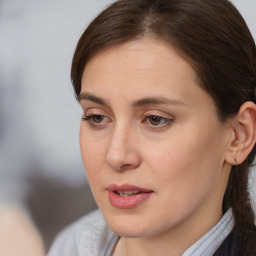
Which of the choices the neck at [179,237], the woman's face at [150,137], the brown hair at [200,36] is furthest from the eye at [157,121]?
the neck at [179,237]

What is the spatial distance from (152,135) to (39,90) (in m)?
0.95

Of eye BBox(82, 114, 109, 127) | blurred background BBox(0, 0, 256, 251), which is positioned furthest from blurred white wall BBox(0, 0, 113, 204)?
eye BBox(82, 114, 109, 127)

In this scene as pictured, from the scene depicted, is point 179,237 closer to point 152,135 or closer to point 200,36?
point 152,135

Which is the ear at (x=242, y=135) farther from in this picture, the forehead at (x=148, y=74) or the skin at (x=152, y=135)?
the forehead at (x=148, y=74)

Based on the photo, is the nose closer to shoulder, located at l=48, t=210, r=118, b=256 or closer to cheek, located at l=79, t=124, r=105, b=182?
cheek, located at l=79, t=124, r=105, b=182

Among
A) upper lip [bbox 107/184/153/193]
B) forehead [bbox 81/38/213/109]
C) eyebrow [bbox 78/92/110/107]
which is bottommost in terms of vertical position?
upper lip [bbox 107/184/153/193]

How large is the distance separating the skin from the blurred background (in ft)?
2.65

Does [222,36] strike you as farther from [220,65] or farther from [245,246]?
[245,246]

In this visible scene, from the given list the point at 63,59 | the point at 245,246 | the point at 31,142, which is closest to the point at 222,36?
the point at 245,246

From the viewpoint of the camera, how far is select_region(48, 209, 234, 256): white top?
49.1 inches

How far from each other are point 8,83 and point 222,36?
1.08 m

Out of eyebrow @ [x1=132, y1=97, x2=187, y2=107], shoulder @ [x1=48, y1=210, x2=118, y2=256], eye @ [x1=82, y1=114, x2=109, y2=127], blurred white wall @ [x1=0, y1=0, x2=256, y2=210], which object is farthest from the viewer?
blurred white wall @ [x1=0, y1=0, x2=256, y2=210]

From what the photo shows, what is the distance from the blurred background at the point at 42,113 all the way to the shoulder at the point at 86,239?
37 cm

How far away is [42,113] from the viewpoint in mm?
2012
